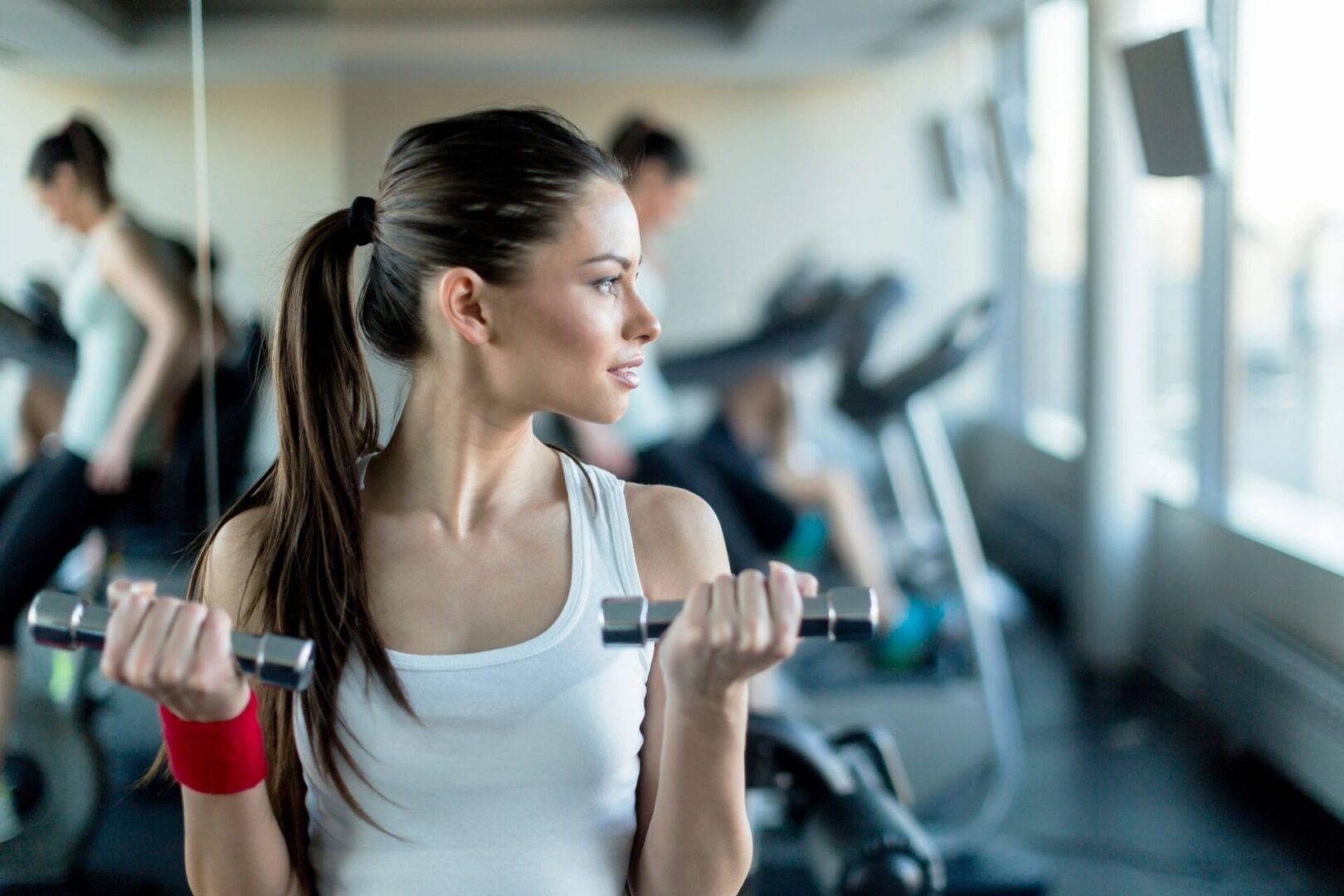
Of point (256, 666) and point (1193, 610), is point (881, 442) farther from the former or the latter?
point (256, 666)

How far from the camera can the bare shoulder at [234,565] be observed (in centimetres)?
108

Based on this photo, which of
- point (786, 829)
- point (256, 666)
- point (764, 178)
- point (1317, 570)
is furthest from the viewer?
point (764, 178)

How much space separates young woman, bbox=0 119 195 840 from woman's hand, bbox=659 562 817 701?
0.65 m

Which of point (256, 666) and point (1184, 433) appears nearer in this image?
point (256, 666)

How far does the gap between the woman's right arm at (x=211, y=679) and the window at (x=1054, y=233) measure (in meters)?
4.50

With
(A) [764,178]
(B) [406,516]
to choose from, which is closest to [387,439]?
(B) [406,516]

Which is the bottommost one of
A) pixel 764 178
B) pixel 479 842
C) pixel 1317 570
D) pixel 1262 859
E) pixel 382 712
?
pixel 1262 859

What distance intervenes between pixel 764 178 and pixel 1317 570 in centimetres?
386

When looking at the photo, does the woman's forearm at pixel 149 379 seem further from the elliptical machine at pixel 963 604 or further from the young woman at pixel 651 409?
the elliptical machine at pixel 963 604

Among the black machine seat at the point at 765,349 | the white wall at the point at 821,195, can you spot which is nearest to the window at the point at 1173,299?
the black machine seat at the point at 765,349

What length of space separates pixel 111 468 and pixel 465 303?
1.65ft

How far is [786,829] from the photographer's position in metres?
2.26

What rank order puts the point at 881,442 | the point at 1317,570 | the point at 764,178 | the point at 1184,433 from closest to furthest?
the point at 1317,570
the point at 1184,433
the point at 881,442
the point at 764,178

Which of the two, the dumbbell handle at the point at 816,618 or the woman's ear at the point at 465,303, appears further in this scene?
the woman's ear at the point at 465,303
